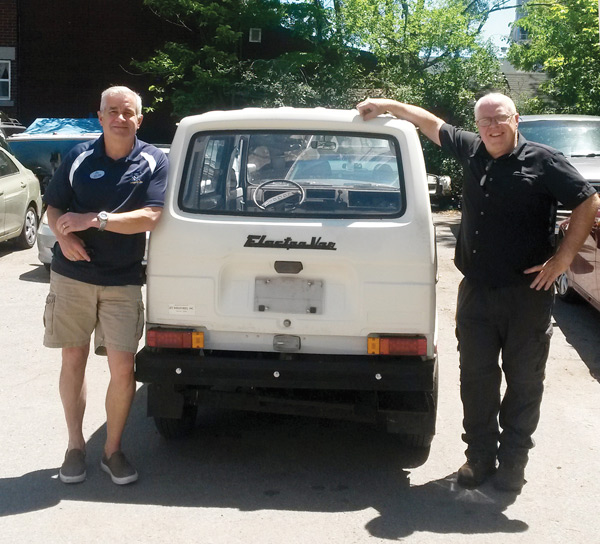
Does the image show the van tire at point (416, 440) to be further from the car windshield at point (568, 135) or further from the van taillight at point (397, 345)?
the car windshield at point (568, 135)

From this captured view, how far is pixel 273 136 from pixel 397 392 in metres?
1.54

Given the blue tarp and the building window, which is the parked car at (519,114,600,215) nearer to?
the blue tarp

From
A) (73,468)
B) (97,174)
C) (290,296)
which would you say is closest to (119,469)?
(73,468)

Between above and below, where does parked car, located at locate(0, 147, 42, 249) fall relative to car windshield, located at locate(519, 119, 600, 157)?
below

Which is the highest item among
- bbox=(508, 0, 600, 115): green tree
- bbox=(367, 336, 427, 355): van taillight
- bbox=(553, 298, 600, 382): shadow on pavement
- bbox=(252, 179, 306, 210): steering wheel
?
bbox=(508, 0, 600, 115): green tree

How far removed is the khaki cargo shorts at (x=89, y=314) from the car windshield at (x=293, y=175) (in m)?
0.61

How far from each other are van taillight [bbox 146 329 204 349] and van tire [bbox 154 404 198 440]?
0.54 meters

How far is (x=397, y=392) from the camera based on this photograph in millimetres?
4711

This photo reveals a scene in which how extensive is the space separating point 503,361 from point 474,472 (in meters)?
0.61

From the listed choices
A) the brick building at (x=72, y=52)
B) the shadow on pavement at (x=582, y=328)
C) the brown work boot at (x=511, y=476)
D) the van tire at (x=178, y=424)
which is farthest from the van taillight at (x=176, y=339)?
the brick building at (x=72, y=52)

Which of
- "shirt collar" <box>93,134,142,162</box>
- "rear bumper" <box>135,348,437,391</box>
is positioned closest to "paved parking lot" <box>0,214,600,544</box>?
"rear bumper" <box>135,348,437,391</box>

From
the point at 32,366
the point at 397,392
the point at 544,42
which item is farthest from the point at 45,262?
the point at 544,42

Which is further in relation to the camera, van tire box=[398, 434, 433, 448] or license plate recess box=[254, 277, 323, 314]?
van tire box=[398, 434, 433, 448]

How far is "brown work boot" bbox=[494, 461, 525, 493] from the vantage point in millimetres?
4672
